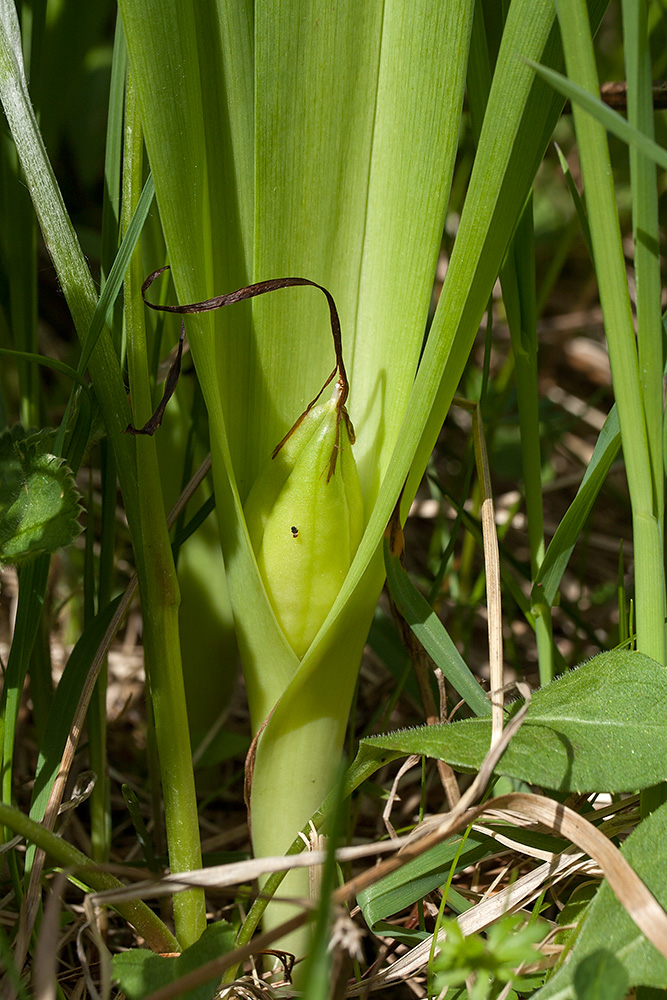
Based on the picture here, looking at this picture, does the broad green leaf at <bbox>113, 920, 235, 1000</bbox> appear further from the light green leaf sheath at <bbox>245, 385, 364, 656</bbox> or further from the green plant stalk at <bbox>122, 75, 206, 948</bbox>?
the light green leaf sheath at <bbox>245, 385, 364, 656</bbox>

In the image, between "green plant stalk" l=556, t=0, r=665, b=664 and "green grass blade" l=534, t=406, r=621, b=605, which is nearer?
"green plant stalk" l=556, t=0, r=665, b=664

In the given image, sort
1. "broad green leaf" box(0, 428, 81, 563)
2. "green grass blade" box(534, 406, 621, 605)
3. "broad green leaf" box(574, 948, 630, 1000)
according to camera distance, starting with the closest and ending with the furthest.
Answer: "broad green leaf" box(574, 948, 630, 1000) → "broad green leaf" box(0, 428, 81, 563) → "green grass blade" box(534, 406, 621, 605)

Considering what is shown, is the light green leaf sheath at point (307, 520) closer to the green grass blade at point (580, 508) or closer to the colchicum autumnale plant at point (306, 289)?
the colchicum autumnale plant at point (306, 289)

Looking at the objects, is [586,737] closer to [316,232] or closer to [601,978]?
[601,978]

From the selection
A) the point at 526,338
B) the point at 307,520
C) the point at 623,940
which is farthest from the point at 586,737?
the point at 526,338

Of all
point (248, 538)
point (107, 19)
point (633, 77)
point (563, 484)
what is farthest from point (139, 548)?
point (107, 19)

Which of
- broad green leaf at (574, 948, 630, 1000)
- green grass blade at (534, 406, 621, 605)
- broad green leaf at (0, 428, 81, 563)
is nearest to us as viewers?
broad green leaf at (574, 948, 630, 1000)

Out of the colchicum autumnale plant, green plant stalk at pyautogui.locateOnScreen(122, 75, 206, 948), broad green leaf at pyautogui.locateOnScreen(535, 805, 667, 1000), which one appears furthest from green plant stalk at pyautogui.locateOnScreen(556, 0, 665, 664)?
green plant stalk at pyautogui.locateOnScreen(122, 75, 206, 948)

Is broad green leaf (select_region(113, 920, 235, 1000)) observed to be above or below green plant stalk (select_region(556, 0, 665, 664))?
below
